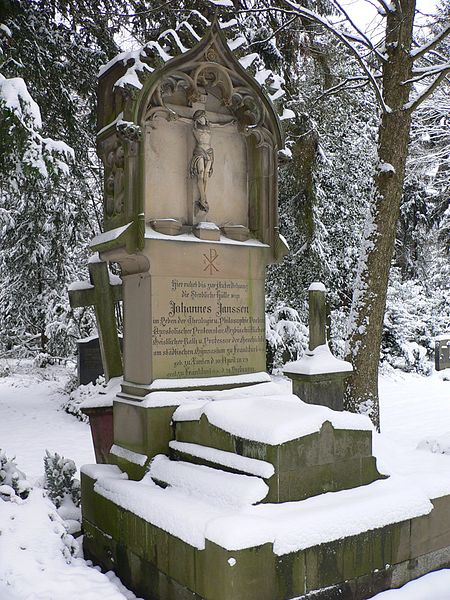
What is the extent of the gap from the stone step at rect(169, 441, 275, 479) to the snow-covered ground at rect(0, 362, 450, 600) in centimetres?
105

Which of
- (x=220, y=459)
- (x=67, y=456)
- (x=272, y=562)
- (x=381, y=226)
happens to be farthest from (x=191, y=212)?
(x=67, y=456)

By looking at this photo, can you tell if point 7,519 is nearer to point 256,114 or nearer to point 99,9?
point 256,114

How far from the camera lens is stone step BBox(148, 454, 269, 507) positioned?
3.81 metres

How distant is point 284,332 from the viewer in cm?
1391

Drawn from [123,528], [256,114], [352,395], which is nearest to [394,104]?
[256,114]

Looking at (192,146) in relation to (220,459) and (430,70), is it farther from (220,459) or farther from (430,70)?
(430,70)

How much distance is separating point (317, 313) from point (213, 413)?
3076 millimetres

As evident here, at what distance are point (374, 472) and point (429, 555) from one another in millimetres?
688

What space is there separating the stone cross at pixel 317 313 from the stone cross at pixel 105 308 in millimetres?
2369

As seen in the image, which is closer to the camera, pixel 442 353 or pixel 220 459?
pixel 220 459

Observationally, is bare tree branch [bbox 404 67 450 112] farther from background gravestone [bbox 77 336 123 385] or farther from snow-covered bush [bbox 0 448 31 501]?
background gravestone [bbox 77 336 123 385]

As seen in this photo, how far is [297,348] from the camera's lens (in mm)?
14328

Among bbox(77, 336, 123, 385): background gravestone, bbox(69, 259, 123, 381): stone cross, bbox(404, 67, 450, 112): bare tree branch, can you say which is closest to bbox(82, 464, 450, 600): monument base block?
bbox(69, 259, 123, 381): stone cross

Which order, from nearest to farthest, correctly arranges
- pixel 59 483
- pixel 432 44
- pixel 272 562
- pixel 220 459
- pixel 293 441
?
pixel 272 562 < pixel 293 441 < pixel 220 459 < pixel 59 483 < pixel 432 44
